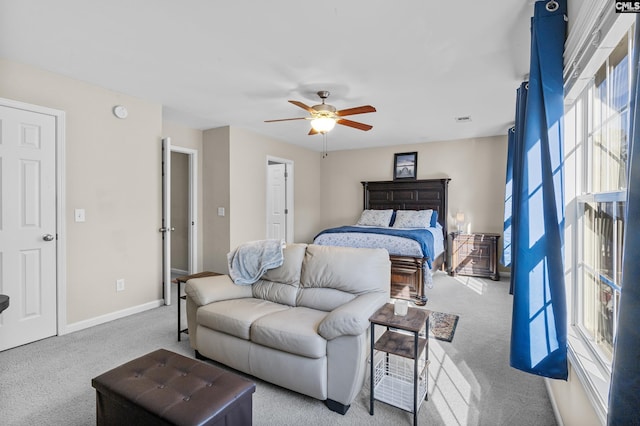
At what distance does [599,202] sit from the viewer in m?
1.54

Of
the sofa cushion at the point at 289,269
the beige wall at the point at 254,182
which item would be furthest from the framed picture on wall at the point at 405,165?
the sofa cushion at the point at 289,269

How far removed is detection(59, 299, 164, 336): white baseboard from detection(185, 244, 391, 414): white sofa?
1.41 meters

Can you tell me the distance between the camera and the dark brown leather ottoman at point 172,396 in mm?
1392

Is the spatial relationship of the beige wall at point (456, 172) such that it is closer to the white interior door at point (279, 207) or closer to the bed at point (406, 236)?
the bed at point (406, 236)

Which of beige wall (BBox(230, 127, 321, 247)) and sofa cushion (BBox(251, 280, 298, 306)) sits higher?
beige wall (BBox(230, 127, 321, 247))

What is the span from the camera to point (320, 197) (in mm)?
7465

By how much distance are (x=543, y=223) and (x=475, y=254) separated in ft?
13.7

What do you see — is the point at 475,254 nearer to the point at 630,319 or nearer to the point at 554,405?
the point at 554,405

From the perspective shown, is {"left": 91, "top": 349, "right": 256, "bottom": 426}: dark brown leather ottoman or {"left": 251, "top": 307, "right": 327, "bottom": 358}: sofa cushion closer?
{"left": 91, "top": 349, "right": 256, "bottom": 426}: dark brown leather ottoman

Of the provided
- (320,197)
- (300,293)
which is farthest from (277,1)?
(320,197)

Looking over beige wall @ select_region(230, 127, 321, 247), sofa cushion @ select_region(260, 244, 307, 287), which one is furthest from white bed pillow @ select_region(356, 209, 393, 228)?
sofa cushion @ select_region(260, 244, 307, 287)

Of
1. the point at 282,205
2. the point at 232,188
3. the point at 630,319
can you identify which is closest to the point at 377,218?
the point at 282,205

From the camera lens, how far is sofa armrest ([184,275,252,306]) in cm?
259

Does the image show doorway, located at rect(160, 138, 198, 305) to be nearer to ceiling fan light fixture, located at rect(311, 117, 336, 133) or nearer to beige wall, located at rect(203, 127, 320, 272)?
beige wall, located at rect(203, 127, 320, 272)
